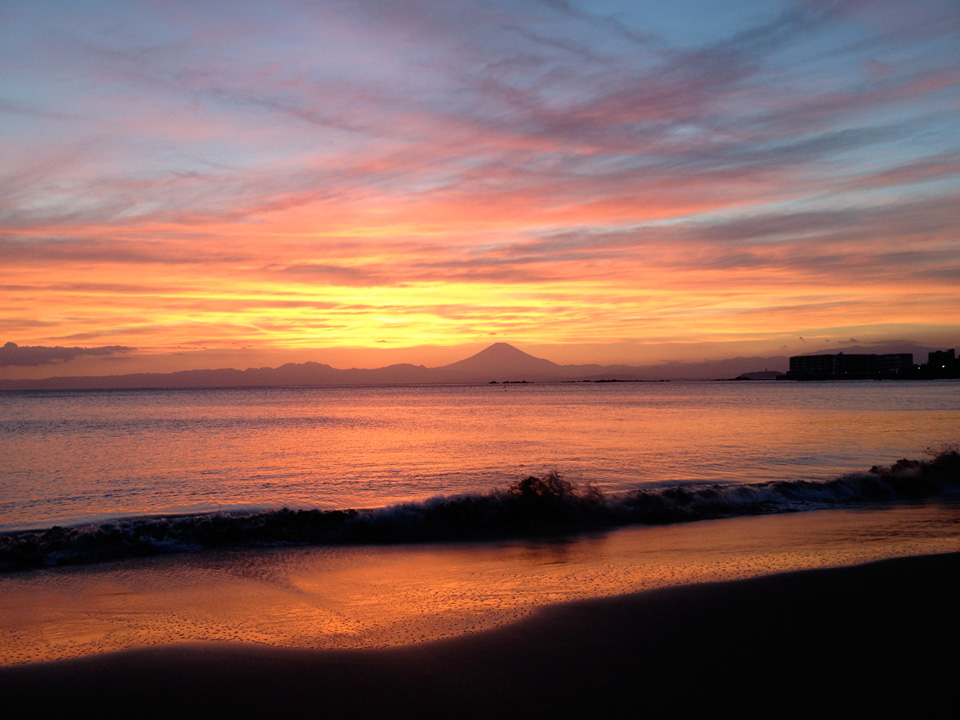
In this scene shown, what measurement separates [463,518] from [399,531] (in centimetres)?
143

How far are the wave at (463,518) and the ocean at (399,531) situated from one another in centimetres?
5

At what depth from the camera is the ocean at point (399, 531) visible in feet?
23.7

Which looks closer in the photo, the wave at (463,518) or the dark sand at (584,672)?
the dark sand at (584,672)

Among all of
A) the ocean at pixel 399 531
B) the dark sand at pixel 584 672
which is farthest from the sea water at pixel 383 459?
the dark sand at pixel 584 672

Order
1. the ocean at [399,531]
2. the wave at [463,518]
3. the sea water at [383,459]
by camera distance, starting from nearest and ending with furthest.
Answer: the ocean at [399,531]
the wave at [463,518]
the sea water at [383,459]

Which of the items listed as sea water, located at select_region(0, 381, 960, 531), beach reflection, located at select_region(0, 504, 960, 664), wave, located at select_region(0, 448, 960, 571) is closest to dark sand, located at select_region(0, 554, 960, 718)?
beach reflection, located at select_region(0, 504, 960, 664)

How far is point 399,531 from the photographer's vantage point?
1252 centimetres

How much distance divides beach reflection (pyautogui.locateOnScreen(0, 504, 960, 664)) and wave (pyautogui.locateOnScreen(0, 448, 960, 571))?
0.86 metres

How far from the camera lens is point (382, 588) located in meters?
8.37

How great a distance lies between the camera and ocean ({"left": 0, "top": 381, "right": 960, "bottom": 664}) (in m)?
7.23

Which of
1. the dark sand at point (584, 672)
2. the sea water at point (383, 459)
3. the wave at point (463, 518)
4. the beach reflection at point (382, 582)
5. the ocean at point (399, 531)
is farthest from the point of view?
the sea water at point (383, 459)

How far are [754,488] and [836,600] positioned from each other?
364 inches

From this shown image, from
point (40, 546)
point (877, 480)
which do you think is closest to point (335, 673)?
point (40, 546)

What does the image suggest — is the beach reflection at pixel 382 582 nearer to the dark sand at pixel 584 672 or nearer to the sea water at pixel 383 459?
the dark sand at pixel 584 672
